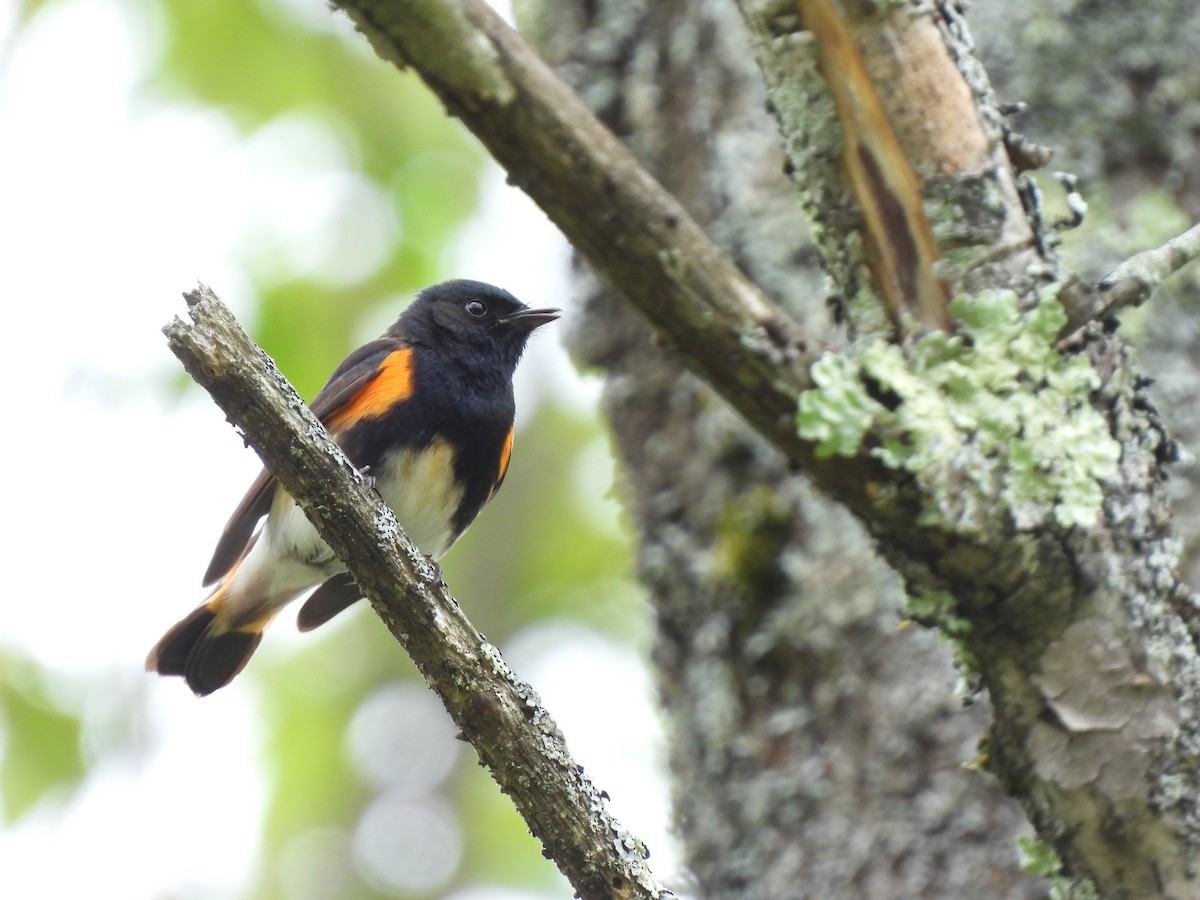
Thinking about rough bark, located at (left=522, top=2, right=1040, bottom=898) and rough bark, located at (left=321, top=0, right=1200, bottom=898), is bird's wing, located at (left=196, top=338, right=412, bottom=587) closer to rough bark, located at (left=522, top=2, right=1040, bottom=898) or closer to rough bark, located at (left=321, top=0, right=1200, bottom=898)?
rough bark, located at (left=522, top=2, right=1040, bottom=898)

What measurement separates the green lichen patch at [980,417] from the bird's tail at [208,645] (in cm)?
258

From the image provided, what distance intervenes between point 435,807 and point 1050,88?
4.31 meters

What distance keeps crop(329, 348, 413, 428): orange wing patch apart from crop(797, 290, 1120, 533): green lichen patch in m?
1.93

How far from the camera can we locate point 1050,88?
10.5 feet

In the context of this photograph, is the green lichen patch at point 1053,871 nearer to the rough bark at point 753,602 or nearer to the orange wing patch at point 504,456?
the rough bark at point 753,602

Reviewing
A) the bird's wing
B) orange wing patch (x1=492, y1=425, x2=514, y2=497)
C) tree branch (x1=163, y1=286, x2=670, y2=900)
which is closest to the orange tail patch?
the bird's wing

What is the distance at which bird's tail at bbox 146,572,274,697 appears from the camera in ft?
12.6

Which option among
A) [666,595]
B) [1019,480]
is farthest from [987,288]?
[666,595]

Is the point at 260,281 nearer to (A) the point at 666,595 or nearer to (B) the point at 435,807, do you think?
(A) the point at 666,595

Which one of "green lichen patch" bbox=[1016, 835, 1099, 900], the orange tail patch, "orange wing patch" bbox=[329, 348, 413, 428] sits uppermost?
"orange wing patch" bbox=[329, 348, 413, 428]

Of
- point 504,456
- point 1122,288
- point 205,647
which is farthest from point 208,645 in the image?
point 1122,288

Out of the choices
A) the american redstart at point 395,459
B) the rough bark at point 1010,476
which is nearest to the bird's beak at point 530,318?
the american redstart at point 395,459

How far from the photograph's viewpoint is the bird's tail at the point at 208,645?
3854mm

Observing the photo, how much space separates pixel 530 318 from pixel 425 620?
2.42 m
